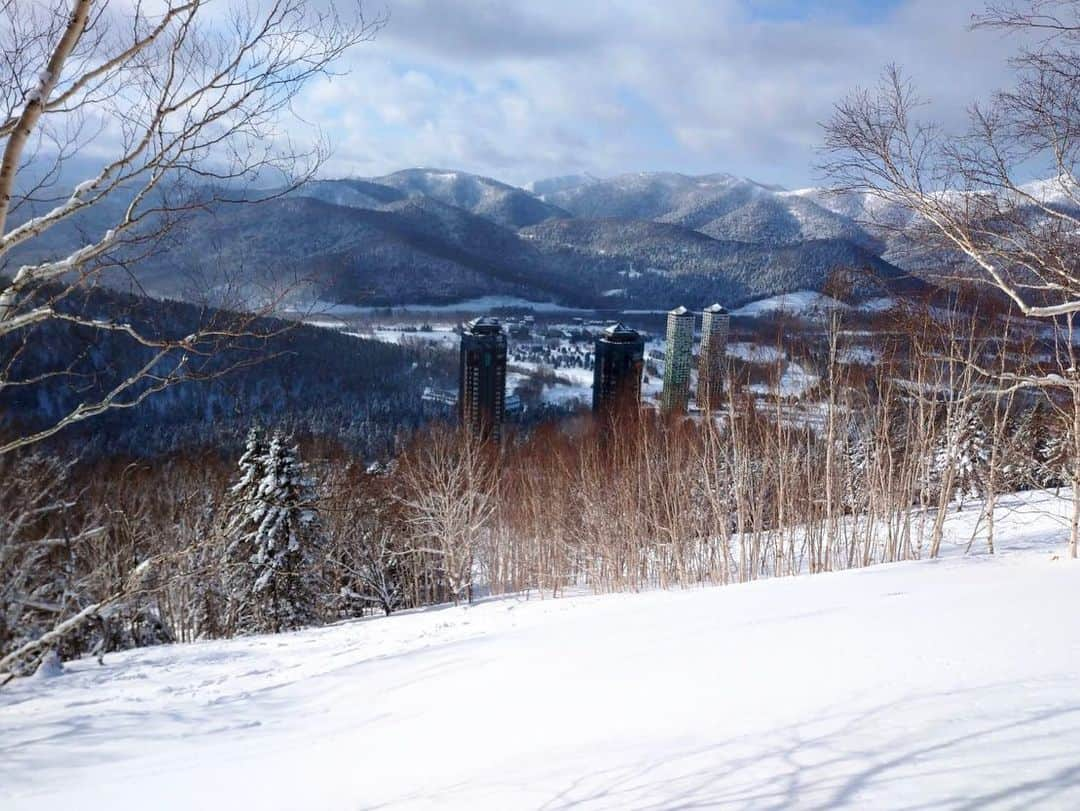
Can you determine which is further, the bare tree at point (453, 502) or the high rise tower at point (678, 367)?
the high rise tower at point (678, 367)

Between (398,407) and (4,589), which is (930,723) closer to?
A: (4,589)

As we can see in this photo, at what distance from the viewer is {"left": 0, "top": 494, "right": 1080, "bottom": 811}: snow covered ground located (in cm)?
307

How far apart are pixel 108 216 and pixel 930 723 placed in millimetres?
5406

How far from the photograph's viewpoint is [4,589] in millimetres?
12977

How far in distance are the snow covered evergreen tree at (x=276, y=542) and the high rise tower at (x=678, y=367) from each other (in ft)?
38.9

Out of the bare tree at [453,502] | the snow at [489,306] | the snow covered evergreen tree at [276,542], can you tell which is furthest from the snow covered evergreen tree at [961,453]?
the snow at [489,306]

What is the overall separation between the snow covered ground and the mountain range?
306cm

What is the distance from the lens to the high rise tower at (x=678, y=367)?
75.3ft

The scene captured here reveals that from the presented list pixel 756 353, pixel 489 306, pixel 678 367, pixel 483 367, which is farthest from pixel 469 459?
pixel 489 306

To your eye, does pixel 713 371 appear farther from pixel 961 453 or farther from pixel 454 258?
pixel 454 258

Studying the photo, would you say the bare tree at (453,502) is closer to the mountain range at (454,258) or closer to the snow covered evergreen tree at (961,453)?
the mountain range at (454,258)

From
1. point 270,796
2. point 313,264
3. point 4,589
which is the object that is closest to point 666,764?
point 270,796

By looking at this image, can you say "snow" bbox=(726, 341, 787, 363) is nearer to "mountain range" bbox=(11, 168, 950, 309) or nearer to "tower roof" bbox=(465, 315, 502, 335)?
"mountain range" bbox=(11, 168, 950, 309)

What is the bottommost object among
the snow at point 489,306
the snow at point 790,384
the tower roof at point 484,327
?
the snow at point 790,384
